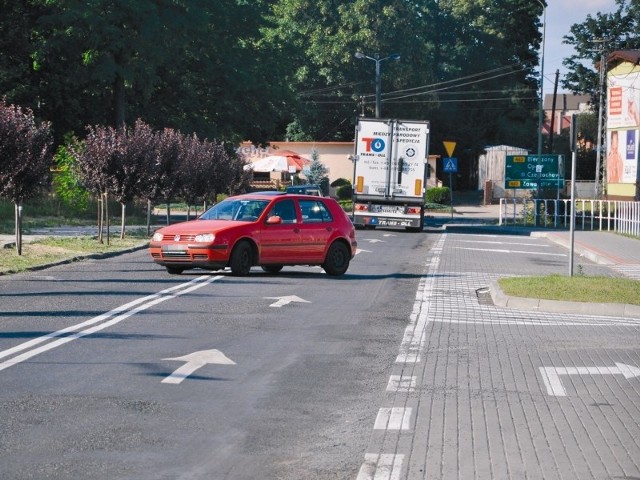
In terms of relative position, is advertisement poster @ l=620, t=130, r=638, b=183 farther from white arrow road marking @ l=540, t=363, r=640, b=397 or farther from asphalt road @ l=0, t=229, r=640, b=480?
white arrow road marking @ l=540, t=363, r=640, b=397

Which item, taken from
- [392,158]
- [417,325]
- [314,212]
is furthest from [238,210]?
[392,158]

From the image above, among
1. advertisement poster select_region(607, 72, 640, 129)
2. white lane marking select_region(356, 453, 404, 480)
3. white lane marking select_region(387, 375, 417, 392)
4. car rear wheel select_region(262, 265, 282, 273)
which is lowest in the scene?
white lane marking select_region(356, 453, 404, 480)

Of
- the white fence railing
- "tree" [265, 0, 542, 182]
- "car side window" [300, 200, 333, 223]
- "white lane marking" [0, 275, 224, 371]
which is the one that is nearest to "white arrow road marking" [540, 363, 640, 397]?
"white lane marking" [0, 275, 224, 371]

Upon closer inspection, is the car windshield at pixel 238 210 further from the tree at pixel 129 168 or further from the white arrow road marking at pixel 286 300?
the tree at pixel 129 168

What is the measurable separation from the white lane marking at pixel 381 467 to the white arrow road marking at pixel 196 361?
327 centimetres

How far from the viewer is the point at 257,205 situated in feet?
72.6

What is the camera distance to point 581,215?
177 ft

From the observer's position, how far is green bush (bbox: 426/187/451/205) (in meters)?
80.8

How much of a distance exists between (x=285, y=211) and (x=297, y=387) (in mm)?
12120

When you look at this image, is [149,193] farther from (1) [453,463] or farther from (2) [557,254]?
(1) [453,463]

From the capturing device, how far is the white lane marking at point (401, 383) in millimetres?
10203

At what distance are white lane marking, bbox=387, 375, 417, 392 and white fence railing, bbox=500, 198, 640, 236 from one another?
35981mm

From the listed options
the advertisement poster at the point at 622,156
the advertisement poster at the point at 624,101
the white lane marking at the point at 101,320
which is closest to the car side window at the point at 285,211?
the white lane marking at the point at 101,320

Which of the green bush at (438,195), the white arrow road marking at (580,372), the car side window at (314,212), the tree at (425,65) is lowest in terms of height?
the white arrow road marking at (580,372)
